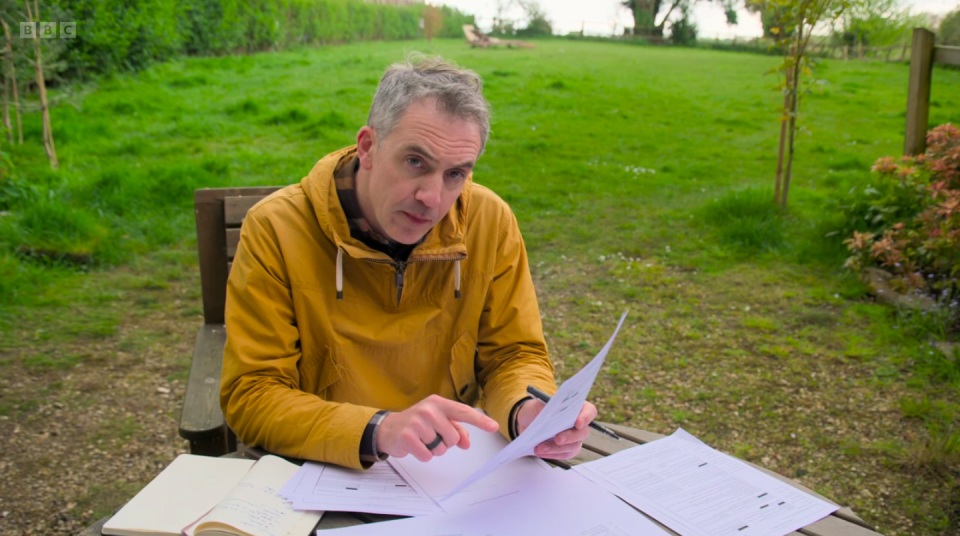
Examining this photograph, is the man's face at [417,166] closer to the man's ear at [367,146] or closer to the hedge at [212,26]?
the man's ear at [367,146]

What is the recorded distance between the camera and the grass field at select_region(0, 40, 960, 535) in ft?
12.4

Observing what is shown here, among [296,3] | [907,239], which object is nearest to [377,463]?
[907,239]

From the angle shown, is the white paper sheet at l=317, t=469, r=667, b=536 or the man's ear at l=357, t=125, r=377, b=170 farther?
the man's ear at l=357, t=125, r=377, b=170

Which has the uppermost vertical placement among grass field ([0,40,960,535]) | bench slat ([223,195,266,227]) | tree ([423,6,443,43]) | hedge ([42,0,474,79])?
tree ([423,6,443,43])

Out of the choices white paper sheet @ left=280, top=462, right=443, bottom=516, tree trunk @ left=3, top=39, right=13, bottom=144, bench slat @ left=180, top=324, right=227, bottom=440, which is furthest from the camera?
tree trunk @ left=3, top=39, right=13, bottom=144

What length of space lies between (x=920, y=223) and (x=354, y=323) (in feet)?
15.6

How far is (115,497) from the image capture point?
10.6 ft

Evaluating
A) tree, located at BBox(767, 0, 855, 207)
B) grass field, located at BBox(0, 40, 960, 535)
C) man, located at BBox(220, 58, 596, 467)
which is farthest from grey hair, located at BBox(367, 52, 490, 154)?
tree, located at BBox(767, 0, 855, 207)

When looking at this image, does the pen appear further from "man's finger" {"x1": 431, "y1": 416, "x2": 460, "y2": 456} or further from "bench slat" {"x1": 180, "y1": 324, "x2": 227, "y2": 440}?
"bench slat" {"x1": 180, "y1": 324, "x2": 227, "y2": 440}

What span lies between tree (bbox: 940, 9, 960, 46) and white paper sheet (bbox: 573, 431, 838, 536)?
19.0ft

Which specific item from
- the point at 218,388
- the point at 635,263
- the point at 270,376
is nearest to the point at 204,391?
the point at 218,388

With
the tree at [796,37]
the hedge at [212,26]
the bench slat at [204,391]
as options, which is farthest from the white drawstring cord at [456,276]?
the hedge at [212,26]

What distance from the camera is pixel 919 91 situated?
19.1 feet

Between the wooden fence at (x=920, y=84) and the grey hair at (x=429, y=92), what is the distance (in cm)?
514
